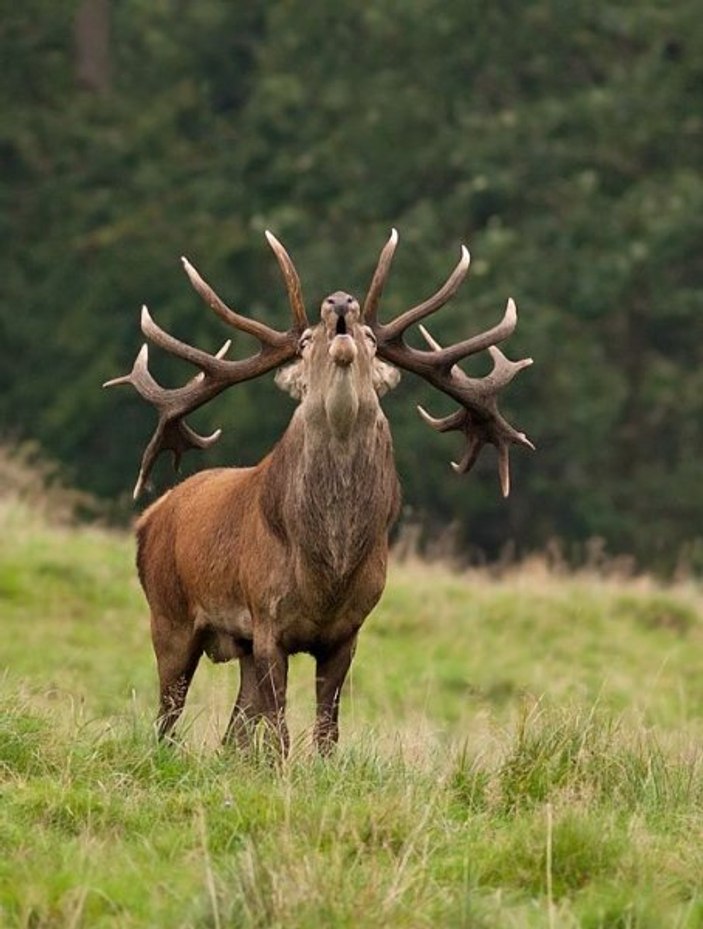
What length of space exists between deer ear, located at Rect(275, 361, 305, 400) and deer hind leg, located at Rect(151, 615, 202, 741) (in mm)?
1240

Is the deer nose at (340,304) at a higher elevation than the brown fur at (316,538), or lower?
higher

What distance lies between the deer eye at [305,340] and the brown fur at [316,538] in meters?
0.01

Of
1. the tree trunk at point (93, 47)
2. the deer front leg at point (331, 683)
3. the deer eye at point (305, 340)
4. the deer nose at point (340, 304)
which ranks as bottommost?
the deer front leg at point (331, 683)

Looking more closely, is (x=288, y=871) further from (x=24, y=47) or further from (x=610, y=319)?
(x=24, y=47)

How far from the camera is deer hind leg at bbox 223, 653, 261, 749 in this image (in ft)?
33.4

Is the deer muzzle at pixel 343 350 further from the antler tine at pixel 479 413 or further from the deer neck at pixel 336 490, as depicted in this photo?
the antler tine at pixel 479 413

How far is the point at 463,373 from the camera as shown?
1127 cm

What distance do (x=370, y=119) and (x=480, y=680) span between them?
21346 millimetres

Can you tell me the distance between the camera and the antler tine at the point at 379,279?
10.4 m

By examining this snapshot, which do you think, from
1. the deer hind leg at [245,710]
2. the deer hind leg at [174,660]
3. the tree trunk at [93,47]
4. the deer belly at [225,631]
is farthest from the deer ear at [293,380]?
the tree trunk at [93,47]

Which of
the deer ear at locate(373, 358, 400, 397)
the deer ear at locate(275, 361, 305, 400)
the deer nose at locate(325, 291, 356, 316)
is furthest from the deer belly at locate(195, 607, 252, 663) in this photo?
the deer nose at locate(325, 291, 356, 316)

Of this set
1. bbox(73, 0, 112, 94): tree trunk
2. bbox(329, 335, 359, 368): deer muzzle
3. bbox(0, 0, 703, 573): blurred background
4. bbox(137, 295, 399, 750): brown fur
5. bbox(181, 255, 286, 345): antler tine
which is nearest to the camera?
bbox(329, 335, 359, 368): deer muzzle

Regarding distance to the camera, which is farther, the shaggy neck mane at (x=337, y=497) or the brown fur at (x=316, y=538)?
the shaggy neck mane at (x=337, y=497)

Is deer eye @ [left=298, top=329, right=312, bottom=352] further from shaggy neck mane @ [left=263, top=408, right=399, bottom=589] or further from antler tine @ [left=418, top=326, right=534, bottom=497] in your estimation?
antler tine @ [left=418, top=326, right=534, bottom=497]
